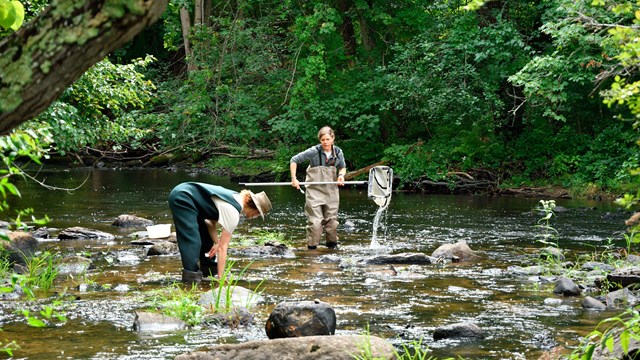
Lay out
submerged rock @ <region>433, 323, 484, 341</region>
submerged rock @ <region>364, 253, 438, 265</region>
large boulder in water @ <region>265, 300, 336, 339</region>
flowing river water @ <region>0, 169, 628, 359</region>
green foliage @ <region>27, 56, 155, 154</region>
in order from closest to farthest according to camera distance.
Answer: large boulder in water @ <region>265, 300, 336, 339</region> → flowing river water @ <region>0, 169, 628, 359</region> → submerged rock @ <region>433, 323, 484, 341</region> → submerged rock @ <region>364, 253, 438, 265</region> → green foliage @ <region>27, 56, 155, 154</region>

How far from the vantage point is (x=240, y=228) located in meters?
15.3

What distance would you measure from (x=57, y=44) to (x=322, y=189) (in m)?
10.3

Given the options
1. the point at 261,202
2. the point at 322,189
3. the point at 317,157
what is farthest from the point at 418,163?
the point at 261,202

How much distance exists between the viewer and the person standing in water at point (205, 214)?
345 inches

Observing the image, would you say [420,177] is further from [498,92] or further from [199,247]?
[199,247]

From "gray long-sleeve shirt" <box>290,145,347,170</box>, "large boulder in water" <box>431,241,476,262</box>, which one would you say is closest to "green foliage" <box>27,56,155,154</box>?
"gray long-sleeve shirt" <box>290,145,347,170</box>

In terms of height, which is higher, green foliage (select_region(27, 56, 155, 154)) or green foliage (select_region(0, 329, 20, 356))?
green foliage (select_region(27, 56, 155, 154))

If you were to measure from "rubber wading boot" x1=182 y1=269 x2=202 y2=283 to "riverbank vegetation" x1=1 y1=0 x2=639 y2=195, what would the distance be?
8.49 metres

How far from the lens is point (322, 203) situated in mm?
12891

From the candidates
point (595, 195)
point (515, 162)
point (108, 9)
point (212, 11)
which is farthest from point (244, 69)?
point (108, 9)

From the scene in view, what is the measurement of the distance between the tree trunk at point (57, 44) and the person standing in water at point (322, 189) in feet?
31.9

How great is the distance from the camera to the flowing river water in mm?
6949

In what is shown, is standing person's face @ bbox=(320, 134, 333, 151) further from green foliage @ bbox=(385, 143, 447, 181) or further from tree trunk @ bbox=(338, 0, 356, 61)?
tree trunk @ bbox=(338, 0, 356, 61)

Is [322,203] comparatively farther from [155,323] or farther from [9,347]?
[9,347]
